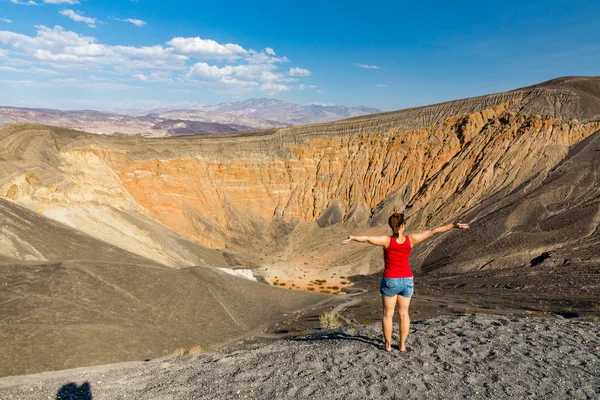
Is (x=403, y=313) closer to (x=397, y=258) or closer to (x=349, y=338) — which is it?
(x=397, y=258)

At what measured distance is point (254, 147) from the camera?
5350 cm

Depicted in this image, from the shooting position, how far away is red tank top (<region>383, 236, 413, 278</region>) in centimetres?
632

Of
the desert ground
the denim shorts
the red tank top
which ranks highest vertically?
the red tank top

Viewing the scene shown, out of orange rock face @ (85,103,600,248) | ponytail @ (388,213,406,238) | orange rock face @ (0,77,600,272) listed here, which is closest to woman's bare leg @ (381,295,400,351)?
ponytail @ (388,213,406,238)

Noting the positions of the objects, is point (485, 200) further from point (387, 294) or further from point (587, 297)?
point (387, 294)

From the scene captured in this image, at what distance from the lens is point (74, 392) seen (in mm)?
7215

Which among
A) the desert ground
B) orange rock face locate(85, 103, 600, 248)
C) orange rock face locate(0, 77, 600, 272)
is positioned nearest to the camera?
the desert ground

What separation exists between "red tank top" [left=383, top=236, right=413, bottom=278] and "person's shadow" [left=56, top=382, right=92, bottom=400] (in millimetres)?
5781

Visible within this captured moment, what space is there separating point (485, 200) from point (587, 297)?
853 inches

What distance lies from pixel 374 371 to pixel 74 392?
548 cm

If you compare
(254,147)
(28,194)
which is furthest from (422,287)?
(254,147)

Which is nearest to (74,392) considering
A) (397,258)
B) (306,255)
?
(397,258)

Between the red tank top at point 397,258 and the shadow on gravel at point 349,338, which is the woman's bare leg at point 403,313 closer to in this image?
the red tank top at point 397,258

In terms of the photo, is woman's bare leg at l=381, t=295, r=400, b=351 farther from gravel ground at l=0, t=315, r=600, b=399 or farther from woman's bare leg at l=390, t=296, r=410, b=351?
gravel ground at l=0, t=315, r=600, b=399
